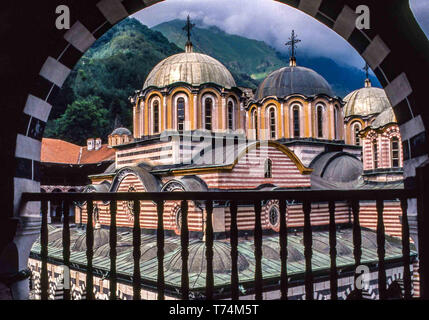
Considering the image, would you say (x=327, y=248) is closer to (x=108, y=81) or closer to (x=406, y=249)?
(x=406, y=249)

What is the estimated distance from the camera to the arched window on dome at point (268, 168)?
1548 cm

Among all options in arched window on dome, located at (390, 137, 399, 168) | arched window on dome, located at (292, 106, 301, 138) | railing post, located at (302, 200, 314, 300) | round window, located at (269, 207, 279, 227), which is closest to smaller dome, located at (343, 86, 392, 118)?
arched window on dome, located at (292, 106, 301, 138)

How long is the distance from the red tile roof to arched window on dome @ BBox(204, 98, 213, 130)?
46.4 ft

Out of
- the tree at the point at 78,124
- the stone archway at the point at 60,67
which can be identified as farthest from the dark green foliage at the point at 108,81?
the stone archway at the point at 60,67

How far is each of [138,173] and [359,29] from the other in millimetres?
13592

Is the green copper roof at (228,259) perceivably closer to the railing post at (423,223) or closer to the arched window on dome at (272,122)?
the railing post at (423,223)

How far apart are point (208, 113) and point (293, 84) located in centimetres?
535

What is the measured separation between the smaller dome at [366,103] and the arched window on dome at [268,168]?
12559mm

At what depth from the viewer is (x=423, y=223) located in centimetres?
238

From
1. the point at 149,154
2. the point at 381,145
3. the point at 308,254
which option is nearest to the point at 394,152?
the point at 381,145

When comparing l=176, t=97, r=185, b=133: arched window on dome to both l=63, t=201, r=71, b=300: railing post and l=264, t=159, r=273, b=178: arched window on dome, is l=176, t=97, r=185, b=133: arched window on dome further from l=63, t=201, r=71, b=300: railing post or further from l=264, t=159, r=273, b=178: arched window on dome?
l=63, t=201, r=71, b=300: railing post

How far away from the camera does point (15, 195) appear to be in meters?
2.60
